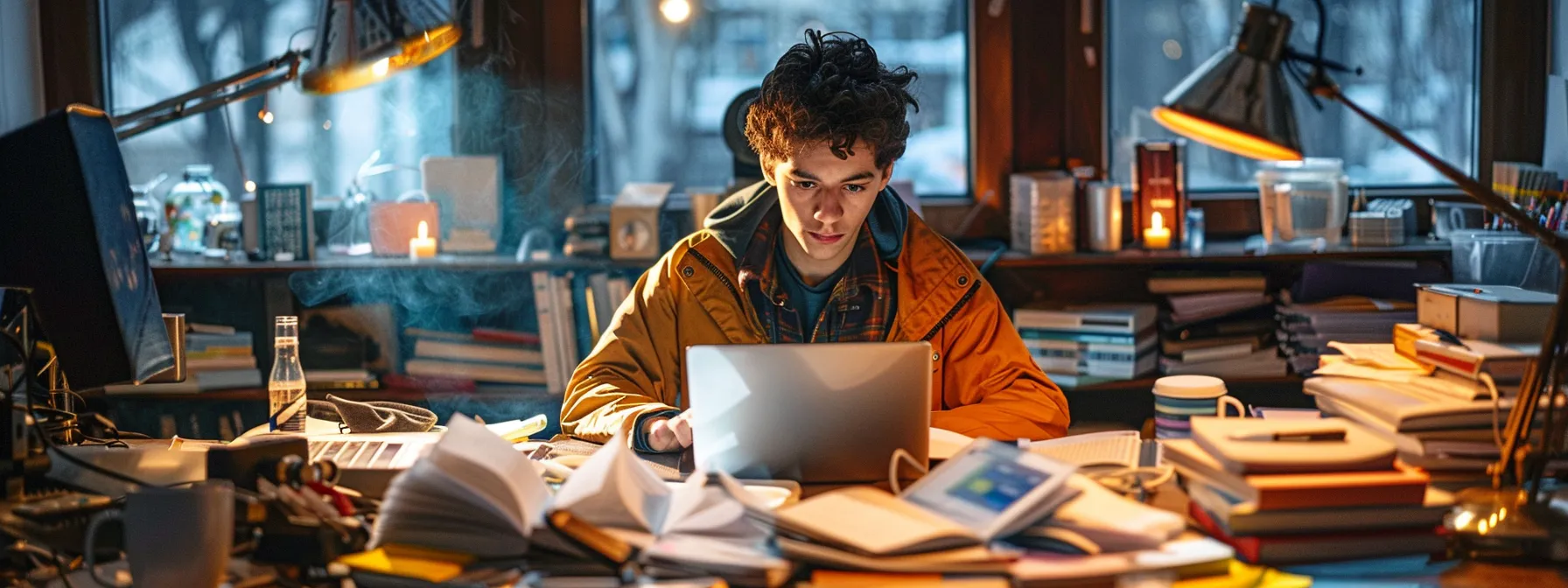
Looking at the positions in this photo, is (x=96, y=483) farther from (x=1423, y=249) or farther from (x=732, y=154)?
(x=1423, y=249)

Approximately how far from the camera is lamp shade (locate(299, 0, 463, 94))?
5.84 feet

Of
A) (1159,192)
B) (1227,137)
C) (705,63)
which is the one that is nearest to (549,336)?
(705,63)

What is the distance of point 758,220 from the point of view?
2348mm

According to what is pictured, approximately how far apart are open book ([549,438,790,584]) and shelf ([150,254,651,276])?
189 centimetres

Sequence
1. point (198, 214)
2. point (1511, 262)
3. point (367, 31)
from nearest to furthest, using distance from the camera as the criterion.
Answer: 1. point (367, 31)
2. point (1511, 262)
3. point (198, 214)

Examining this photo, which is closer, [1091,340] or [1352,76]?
[1091,340]

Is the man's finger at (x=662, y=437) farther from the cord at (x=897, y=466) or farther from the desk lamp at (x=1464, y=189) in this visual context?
the desk lamp at (x=1464, y=189)

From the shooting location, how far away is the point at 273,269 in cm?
335

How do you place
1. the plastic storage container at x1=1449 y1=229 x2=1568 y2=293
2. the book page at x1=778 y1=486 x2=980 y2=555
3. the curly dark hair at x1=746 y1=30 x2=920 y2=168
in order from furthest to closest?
the plastic storage container at x1=1449 y1=229 x2=1568 y2=293, the curly dark hair at x1=746 y1=30 x2=920 y2=168, the book page at x1=778 y1=486 x2=980 y2=555

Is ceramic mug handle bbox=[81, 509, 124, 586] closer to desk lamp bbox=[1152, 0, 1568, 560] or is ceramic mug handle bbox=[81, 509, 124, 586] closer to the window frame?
desk lamp bbox=[1152, 0, 1568, 560]

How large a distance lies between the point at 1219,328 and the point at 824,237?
5.10ft

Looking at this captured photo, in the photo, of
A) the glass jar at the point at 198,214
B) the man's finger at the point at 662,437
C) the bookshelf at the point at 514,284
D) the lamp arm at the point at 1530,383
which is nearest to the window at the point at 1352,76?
the bookshelf at the point at 514,284

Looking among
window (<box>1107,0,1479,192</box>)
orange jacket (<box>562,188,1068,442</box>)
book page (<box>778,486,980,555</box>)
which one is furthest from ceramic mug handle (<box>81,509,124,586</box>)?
window (<box>1107,0,1479,192</box>)

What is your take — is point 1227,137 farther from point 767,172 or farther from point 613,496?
point 613,496
